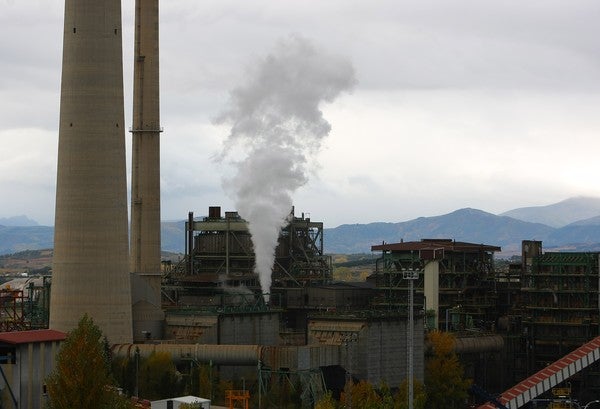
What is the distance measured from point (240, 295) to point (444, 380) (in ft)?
61.9

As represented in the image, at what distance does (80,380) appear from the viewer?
6241 centimetres

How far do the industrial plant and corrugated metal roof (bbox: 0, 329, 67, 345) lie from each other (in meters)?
0.15

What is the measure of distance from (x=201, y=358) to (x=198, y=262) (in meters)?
36.4

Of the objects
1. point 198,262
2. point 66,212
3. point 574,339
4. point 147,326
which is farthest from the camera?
point 198,262

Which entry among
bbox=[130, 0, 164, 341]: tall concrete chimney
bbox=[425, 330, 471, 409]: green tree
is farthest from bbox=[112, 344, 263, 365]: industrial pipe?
bbox=[130, 0, 164, 341]: tall concrete chimney

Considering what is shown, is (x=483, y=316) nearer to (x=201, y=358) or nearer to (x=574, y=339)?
(x=574, y=339)

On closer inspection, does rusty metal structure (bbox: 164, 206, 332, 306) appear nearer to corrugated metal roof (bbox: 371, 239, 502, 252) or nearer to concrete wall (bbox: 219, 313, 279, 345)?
corrugated metal roof (bbox: 371, 239, 502, 252)

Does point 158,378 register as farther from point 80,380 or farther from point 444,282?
point 444,282

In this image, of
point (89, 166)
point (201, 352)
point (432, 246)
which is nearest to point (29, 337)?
point (89, 166)

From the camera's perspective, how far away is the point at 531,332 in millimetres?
106000

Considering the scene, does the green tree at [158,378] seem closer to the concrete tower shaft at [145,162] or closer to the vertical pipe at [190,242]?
the concrete tower shaft at [145,162]

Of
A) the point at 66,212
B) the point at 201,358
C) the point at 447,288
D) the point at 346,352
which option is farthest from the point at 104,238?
the point at 447,288

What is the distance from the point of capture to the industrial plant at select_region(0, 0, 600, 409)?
82688 mm

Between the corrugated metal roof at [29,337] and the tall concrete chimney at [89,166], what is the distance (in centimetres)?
1007
